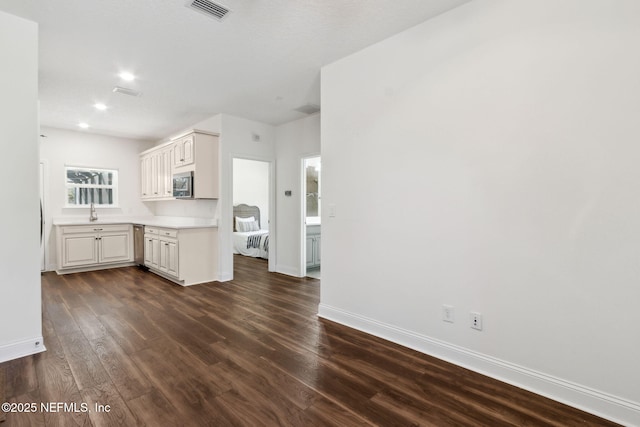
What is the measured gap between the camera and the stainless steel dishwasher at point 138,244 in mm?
5840

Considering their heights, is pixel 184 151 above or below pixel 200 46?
below

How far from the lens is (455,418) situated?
178 cm

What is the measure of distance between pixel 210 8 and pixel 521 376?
3.38m

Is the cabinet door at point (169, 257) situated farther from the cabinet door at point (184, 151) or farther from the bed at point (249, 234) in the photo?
the bed at point (249, 234)

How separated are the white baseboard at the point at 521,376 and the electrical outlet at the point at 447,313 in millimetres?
190

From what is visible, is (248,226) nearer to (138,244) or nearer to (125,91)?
(138,244)

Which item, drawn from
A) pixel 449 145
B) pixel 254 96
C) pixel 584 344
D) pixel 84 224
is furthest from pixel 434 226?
pixel 84 224

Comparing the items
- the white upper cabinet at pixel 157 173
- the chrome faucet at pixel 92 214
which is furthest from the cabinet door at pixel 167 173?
the chrome faucet at pixel 92 214

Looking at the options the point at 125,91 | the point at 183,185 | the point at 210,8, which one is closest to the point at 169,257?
the point at 183,185

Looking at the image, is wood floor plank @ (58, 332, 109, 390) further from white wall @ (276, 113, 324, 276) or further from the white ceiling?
white wall @ (276, 113, 324, 276)

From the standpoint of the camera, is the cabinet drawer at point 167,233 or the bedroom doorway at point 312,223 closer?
the cabinet drawer at point 167,233

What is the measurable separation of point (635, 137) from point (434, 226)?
1246mm

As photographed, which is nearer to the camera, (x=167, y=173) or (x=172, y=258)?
(x=172, y=258)

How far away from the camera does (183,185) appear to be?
5070mm
